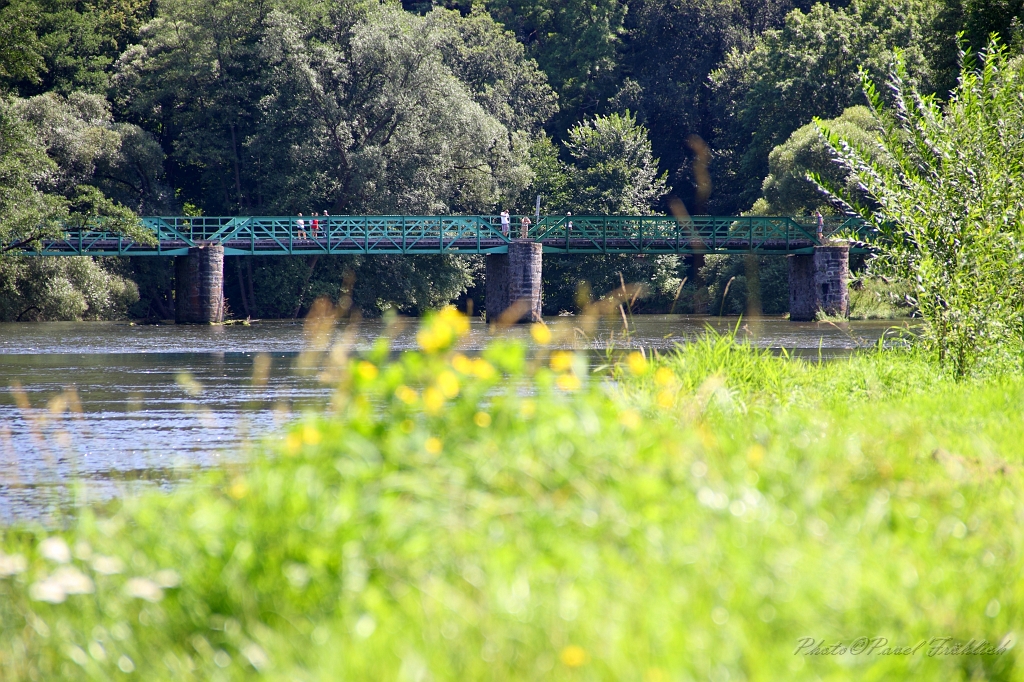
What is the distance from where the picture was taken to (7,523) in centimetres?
668

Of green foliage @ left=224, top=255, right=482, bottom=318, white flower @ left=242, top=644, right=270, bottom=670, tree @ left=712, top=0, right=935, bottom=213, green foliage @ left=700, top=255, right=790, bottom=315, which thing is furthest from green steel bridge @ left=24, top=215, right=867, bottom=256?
white flower @ left=242, top=644, right=270, bottom=670

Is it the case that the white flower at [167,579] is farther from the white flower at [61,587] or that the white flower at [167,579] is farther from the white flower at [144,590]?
the white flower at [61,587]

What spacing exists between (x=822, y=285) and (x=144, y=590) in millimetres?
40114

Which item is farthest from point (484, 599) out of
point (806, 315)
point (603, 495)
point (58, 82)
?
point (58, 82)

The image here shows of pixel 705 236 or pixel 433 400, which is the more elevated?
pixel 705 236

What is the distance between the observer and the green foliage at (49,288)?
3722cm

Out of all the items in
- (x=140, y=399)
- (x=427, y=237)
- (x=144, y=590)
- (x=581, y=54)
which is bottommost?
(x=140, y=399)

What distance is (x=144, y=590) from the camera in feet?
12.0

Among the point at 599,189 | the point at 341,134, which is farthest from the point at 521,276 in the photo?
the point at 599,189

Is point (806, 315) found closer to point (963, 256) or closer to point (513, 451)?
point (963, 256)

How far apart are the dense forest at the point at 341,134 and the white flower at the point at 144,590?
32346 mm

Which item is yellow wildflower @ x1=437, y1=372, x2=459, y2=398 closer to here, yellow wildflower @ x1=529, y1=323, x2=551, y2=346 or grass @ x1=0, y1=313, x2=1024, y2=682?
grass @ x1=0, y1=313, x2=1024, y2=682

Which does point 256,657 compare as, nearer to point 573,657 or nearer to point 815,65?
point 573,657

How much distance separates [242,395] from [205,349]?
439 inches
